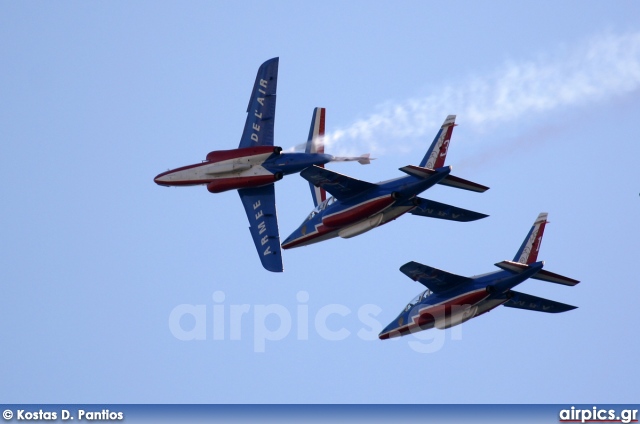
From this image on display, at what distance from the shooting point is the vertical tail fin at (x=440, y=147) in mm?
61188

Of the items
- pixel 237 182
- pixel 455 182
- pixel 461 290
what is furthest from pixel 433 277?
pixel 237 182

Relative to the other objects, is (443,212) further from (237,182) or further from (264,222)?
(237,182)

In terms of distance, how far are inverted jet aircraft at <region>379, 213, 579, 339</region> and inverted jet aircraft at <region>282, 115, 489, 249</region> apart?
2.28 meters

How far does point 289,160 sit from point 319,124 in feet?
15.7

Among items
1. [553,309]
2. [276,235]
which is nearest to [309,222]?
[276,235]

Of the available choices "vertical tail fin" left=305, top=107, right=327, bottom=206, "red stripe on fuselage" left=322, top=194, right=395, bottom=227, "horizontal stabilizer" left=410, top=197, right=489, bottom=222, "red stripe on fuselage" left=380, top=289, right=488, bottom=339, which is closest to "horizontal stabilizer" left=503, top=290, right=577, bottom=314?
"horizontal stabilizer" left=410, top=197, right=489, bottom=222

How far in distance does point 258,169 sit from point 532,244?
10.8 m

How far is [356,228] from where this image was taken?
63125 mm

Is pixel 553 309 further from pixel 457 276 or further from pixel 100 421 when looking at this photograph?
pixel 100 421

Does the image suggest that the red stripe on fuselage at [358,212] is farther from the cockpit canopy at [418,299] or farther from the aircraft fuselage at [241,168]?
the cockpit canopy at [418,299]

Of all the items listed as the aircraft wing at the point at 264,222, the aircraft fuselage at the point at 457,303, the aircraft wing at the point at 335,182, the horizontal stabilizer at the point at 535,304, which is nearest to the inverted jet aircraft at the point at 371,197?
the aircraft wing at the point at 335,182

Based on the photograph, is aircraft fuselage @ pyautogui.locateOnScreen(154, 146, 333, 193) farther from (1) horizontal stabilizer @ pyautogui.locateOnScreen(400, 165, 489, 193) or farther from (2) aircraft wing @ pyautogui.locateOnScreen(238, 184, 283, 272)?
(1) horizontal stabilizer @ pyautogui.locateOnScreen(400, 165, 489, 193)

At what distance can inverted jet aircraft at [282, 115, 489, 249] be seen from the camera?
60.8 meters

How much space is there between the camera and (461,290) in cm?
6356
